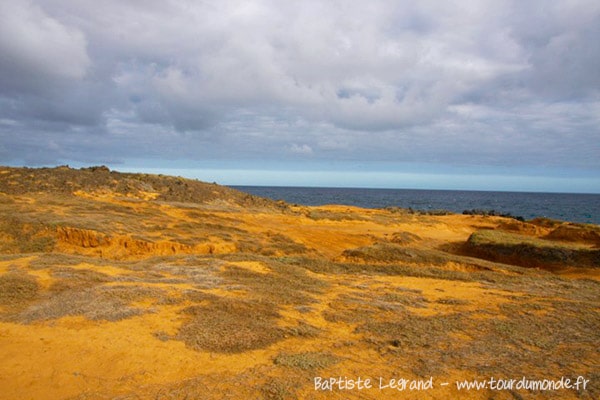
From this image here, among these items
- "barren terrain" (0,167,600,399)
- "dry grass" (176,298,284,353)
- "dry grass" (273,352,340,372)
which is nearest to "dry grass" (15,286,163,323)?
"barren terrain" (0,167,600,399)

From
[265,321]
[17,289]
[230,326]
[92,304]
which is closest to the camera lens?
[230,326]

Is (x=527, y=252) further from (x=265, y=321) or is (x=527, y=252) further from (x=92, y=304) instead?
(x=92, y=304)

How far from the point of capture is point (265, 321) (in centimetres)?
868

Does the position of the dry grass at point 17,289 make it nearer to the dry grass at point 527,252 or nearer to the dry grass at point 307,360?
the dry grass at point 307,360

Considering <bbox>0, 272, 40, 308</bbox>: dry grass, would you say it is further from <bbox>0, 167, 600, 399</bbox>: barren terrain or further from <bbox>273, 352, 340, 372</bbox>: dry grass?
<bbox>273, 352, 340, 372</bbox>: dry grass

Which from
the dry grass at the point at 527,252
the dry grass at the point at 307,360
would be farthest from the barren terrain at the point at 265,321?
the dry grass at the point at 527,252

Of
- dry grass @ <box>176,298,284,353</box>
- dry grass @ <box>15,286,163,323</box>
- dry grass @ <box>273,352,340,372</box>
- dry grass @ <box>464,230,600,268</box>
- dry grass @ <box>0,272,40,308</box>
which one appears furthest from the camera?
dry grass @ <box>464,230,600,268</box>

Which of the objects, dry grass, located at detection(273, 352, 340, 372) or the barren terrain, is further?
dry grass, located at detection(273, 352, 340, 372)

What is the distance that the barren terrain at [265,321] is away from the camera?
6.21m

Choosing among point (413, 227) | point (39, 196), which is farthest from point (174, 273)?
point (413, 227)

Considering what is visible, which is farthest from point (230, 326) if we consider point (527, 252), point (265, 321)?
point (527, 252)

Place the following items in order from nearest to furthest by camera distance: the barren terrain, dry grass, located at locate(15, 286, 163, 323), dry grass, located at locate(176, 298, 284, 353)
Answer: the barren terrain < dry grass, located at locate(176, 298, 284, 353) < dry grass, located at locate(15, 286, 163, 323)

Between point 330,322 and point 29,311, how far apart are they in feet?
21.8

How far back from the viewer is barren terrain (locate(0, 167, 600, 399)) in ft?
20.4
